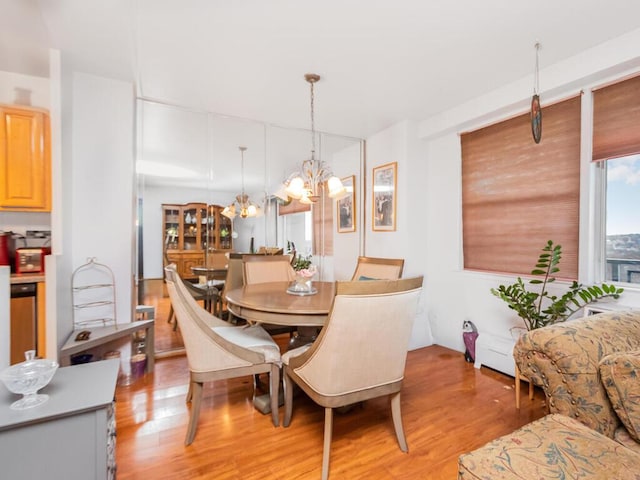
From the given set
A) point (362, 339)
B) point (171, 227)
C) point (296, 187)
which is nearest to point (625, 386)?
point (362, 339)

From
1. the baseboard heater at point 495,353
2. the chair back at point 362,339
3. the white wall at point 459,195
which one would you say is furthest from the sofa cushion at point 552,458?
the baseboard heater at point 495,353

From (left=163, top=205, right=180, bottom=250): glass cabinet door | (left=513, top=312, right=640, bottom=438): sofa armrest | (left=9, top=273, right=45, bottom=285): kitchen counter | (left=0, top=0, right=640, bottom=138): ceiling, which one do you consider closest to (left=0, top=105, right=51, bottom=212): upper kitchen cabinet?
(left=0, top=0, right=640, bottom=138): ceiling

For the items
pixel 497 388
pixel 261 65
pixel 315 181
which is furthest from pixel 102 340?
pixel 497 388

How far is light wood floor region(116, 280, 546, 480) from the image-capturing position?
1.59m

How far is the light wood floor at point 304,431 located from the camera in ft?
5.22

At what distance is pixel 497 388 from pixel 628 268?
1.29 meters

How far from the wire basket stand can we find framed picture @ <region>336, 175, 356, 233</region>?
2.75 meters

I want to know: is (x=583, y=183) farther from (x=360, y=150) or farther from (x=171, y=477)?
(x=171, y=477)

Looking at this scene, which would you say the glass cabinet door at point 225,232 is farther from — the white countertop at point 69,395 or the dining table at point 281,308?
the white countertop at point 69,395

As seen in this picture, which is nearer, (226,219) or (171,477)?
(171,477)

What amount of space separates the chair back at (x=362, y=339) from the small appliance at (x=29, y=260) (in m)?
1.95

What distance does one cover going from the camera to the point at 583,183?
2.34 m

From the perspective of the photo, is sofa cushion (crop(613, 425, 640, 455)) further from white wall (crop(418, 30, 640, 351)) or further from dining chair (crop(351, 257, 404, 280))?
dining chair (crop(351, 257, 404, 280))

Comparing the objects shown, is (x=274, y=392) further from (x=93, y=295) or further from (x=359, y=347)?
(x=93, y=295)
